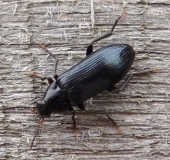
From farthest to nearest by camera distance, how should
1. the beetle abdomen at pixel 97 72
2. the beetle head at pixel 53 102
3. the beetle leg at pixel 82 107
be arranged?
the beetle leg at pixel 82 107 → the beetle head at pixel 53 102 → the beetle abdomen at pixel 97 72

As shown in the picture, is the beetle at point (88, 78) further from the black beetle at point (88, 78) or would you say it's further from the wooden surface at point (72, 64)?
the wooden surface at point (72, 64)

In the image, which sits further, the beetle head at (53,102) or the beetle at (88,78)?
the beetle head at (53,102)

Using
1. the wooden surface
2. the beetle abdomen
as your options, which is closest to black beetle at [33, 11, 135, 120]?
the beetle abdomen

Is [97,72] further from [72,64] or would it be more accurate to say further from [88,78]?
[72,64]

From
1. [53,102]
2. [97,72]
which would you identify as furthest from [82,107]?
[97,72]

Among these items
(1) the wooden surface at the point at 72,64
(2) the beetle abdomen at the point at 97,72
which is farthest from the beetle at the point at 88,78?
(1) the wooden surface at the point at 72,64

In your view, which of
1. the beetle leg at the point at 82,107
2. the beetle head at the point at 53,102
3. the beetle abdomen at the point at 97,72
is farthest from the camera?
the beetle leg at the point at 82,107
